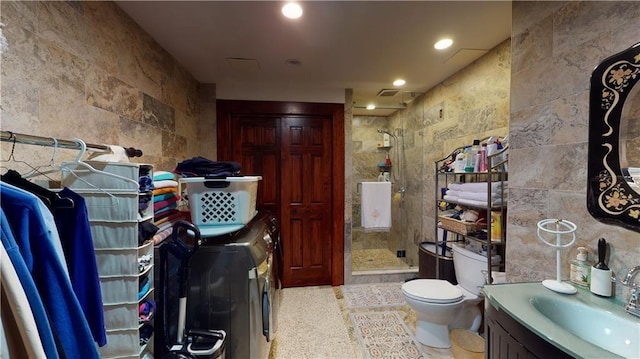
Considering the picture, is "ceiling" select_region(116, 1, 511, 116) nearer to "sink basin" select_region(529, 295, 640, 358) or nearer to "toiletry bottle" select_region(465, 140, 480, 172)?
"toiletry bottle" select_region(465, 140, 480, 172)

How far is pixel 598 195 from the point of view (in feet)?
3.51

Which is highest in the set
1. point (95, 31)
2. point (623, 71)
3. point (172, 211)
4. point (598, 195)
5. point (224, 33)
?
point (224, 33)

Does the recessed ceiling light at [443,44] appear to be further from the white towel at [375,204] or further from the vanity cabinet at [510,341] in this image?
the vanity cabinet at [510,341]

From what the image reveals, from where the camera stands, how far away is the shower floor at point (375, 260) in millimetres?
3357

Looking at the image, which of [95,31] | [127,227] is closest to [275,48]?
[95,31]

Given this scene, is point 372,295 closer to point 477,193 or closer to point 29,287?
point 477,193

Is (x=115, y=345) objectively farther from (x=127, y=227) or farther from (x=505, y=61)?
(x=505, y=61)

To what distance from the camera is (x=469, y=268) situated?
80.0 inches

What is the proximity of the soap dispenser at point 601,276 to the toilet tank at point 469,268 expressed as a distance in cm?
82

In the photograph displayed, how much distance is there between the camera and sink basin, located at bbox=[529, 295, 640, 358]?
89 cm

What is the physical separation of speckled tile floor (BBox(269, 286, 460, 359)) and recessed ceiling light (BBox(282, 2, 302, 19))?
2.25m

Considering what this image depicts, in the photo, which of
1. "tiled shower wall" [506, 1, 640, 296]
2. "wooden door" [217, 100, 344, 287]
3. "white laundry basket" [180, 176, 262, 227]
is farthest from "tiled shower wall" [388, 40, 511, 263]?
"white laundry basket" [180, 176, 262, 227]

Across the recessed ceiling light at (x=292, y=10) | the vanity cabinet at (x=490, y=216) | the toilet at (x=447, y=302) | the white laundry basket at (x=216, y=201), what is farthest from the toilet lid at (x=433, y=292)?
the recessed ceiling light at (x=292, y=10)

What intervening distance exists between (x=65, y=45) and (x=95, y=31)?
24 cm
